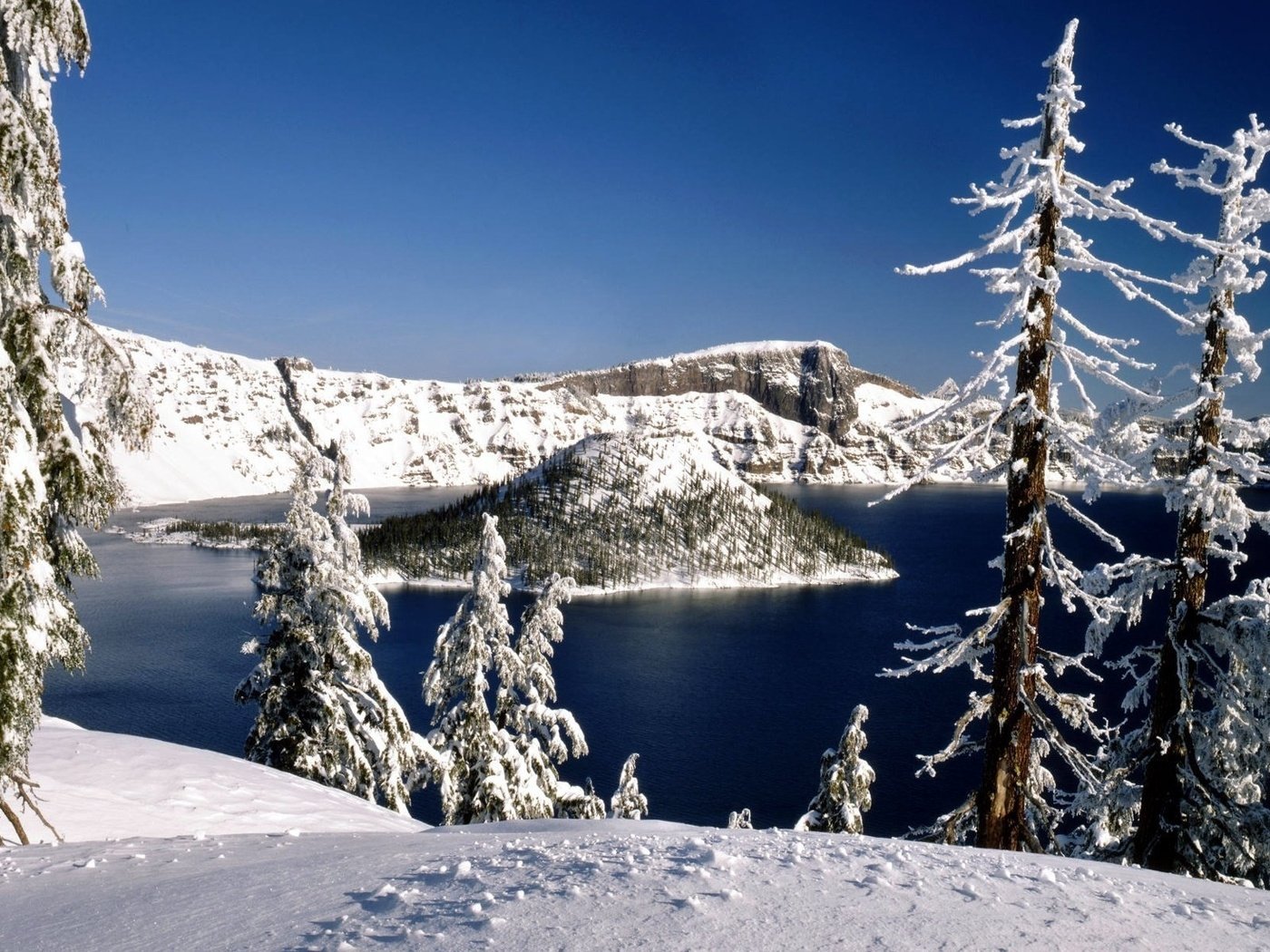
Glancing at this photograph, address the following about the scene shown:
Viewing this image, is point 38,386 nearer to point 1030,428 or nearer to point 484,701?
point 1030,428

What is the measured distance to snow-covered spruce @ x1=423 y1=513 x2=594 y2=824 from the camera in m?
23.4

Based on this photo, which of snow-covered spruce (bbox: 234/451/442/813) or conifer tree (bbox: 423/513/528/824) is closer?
snow-covered spruce (bbox: 234/451/442/813)

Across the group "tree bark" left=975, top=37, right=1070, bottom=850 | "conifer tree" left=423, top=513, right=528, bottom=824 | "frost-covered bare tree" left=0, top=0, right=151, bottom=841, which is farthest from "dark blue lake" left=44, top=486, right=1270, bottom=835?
"frost-covered bare tree" left=0, top=0, right=151, bottom=841

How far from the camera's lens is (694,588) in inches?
5413

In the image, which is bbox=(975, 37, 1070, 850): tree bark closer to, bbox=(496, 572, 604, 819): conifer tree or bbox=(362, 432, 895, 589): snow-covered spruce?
bbox=(496, 572, 604, 819): conifer tree

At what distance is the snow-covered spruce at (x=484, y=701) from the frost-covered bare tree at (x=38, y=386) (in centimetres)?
1393

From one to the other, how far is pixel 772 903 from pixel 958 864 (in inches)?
96.7

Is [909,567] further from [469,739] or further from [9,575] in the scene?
[9,575]

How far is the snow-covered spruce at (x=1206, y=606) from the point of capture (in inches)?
459

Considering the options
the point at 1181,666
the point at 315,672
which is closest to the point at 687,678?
the point at 315,672

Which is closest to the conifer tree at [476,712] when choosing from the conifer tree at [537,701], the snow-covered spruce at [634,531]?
the conifer tree at [537,701]

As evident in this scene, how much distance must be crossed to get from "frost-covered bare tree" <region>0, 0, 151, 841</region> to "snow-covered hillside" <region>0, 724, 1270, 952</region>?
255cm

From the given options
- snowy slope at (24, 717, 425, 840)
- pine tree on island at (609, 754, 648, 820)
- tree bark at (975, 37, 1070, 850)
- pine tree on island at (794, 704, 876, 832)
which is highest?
tree bark at (975, 37, 1070, 850)

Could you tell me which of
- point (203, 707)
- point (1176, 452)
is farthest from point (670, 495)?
point (1176, 452)
